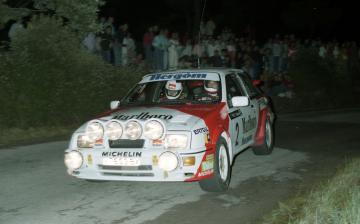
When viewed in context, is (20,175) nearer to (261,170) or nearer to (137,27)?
(261,170)

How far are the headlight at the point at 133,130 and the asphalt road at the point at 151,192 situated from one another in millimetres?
810

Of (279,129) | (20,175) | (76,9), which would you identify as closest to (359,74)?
(279,129)

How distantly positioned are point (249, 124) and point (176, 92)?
135cm

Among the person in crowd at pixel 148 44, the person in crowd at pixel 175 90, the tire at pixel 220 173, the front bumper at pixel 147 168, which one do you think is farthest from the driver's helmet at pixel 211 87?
the person in crowd at pixel 148 44

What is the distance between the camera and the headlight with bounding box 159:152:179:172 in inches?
267

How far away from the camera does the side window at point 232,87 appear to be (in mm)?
8730

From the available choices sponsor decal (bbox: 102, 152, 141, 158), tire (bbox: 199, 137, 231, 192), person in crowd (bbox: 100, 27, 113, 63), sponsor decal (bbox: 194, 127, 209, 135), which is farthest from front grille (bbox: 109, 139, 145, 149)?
person in crowd (bbox: 100, 27, 113, 63)

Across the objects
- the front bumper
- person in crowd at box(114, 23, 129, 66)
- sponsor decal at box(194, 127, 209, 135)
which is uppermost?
person in crowd at box(114, 23, 129, 66)

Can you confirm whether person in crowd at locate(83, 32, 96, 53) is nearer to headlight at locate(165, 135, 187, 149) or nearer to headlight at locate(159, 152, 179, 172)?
headlight at locate(165, 135, 187, 149)

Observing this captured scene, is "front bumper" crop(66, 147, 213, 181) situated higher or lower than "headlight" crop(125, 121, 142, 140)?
lower

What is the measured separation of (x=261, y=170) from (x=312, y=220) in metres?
3.39

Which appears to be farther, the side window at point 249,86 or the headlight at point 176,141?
the side window at point 249,86

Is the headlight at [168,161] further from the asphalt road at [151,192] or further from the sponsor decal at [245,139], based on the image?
the sponsor decal at [245,139]

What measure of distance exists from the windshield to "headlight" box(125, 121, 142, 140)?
1456 millimetres
